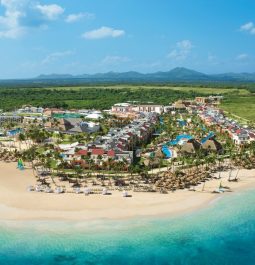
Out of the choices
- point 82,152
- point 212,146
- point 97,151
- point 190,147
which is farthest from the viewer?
point 212,146

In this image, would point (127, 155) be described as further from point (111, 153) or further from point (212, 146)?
point (212, 146)

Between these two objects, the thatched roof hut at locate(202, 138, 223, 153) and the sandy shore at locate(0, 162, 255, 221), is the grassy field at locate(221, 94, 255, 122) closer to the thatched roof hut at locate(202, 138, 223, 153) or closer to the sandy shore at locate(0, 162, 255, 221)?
the thatched roof hut at locate(202, 138, 223, 153)

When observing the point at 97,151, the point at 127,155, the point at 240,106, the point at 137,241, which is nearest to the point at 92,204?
the point at 137,241

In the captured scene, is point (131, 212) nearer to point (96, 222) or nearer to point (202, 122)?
point (96, 222)

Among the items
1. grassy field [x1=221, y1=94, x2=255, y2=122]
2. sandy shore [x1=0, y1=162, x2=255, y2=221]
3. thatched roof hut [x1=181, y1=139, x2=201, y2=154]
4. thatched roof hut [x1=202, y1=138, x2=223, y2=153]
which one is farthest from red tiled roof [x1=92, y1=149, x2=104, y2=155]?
grassy field [x1=221, y1=94, x2=255, y2=122]

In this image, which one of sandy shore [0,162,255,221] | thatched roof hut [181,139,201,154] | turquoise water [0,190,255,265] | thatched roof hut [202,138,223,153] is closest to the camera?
turquoise water [0,190,255,265]

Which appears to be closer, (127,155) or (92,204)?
(92,204)
